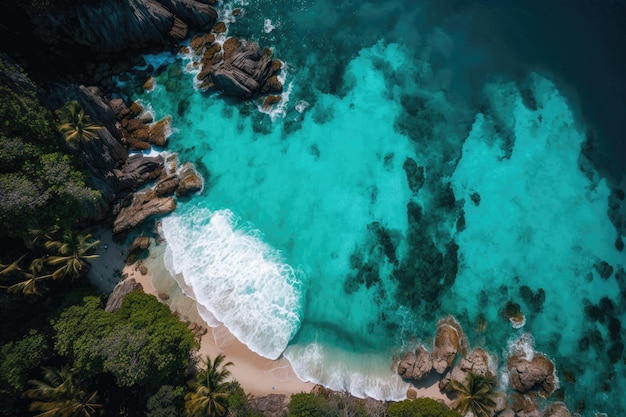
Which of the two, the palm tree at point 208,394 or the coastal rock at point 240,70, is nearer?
the palm tree at point 208,394

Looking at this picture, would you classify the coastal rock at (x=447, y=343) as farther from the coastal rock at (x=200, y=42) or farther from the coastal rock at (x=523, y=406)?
the coastal rock at (x=200, y=42)

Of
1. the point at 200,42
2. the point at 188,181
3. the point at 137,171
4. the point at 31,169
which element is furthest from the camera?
the point at 200,42

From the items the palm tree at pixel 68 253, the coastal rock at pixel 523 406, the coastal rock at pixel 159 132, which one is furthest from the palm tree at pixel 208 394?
the coastal rock at pixel 523 406

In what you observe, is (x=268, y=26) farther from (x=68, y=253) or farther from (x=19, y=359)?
(x=19, y=359)

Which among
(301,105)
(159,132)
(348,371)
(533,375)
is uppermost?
(301,105)

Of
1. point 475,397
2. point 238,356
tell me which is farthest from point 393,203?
point 238,356

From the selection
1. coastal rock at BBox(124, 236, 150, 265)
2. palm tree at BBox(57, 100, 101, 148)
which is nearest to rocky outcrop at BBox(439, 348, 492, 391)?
coastal rock at BBox(124, 236, 150, 265)

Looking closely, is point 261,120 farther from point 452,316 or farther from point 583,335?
point 583,335
